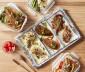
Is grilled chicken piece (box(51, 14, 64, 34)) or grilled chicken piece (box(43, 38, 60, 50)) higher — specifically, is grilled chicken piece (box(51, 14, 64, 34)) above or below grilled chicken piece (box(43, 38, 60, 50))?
above

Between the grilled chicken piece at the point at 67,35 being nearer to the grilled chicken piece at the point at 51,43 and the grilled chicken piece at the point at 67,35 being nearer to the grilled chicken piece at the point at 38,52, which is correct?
the grilled chicken piece at the point at 51,43

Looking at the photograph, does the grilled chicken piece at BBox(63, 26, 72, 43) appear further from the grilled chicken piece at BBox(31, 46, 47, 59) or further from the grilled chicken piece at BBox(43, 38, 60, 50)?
the grilled chicken piece at BBox(31, 46, 47, 59)

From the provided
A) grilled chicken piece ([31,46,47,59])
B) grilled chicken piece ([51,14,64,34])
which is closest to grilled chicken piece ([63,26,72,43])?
grilled chicken piece ([51,14,64,34])

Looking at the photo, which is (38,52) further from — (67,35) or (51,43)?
(67,35)

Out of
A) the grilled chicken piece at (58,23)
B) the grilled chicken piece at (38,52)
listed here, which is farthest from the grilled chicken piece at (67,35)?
the grilled chicken piece at (38,52)

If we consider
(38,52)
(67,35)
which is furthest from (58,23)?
(38,52)

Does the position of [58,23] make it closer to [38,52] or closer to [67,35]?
[67,35]

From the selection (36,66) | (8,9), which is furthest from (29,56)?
(8,9)

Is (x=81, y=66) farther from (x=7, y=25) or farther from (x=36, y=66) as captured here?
(x=7, y=25)
